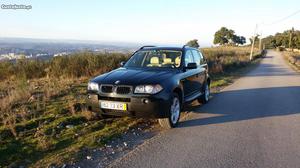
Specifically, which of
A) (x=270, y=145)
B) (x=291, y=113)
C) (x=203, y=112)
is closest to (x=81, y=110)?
(x=203, y=112)

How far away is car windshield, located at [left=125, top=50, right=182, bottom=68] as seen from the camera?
7.62 metres

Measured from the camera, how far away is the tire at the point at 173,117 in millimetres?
6422

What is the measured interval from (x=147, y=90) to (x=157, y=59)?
1851 millimetres

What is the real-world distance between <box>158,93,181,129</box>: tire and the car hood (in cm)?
54

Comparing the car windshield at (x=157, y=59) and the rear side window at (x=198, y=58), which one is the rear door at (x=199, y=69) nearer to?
the rear side window at (x=198, y=58)

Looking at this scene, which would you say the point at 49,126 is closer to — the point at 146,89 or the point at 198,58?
the point at 146,89

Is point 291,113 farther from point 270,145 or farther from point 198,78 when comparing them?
point 270,145

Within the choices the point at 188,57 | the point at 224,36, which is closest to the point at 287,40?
the point at 224,36

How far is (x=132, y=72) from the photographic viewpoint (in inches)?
269

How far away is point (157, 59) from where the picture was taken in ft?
25.6

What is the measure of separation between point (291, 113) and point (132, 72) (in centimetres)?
453

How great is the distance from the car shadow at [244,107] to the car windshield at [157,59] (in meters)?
1.45

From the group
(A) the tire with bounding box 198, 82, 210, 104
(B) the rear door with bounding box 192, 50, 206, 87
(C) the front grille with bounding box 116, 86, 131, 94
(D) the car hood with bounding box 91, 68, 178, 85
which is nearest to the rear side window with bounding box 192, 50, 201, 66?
(B) the rear door with bounding box 192, 50, 206, 87

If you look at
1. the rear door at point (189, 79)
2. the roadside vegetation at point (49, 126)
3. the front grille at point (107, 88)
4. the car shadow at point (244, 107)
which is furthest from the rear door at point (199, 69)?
the front grille at point (107, 88)
